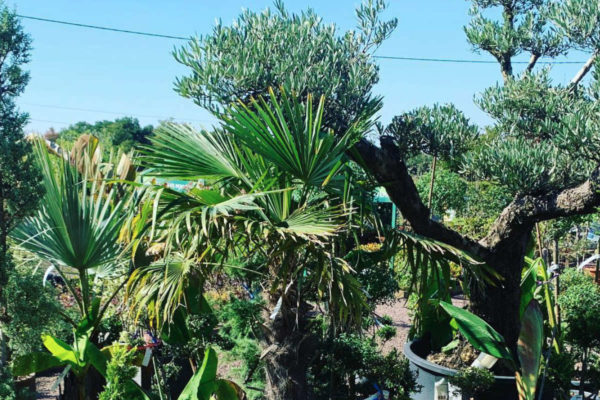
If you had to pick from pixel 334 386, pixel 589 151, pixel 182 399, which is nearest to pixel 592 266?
pixel 334 386

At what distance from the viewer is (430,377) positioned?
5.70 metres

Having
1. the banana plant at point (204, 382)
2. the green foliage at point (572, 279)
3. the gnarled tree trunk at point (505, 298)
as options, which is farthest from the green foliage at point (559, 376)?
the banana plant at point (204, 382)

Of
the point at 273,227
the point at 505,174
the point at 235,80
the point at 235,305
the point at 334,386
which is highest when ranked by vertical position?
the point at 235,80

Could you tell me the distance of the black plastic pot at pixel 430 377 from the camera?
5336 millimetres

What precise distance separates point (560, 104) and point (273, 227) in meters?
2.02

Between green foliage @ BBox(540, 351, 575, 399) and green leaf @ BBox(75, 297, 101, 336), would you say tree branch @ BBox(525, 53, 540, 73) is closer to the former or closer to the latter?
green foliage @ BBox(540, 351, 575, 399)

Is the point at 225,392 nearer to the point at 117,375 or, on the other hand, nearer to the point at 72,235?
the point at 117,375

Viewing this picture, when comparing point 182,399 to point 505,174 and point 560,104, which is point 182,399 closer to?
point 505,174

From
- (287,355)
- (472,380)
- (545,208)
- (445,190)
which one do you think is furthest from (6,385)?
(445,190)

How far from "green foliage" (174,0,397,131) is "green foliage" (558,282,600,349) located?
2896mm

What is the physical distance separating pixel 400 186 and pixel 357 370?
1646mm

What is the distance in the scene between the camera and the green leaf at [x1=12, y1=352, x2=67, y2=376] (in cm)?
397

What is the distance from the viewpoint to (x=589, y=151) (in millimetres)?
3738

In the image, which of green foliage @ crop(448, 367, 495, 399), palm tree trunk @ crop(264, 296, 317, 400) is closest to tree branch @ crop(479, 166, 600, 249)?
green foliage @ crop(448, 367, 495, 399)
